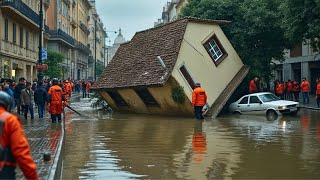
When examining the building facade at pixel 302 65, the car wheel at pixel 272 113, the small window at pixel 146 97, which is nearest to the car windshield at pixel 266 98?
the car wheel at pixel 272 113

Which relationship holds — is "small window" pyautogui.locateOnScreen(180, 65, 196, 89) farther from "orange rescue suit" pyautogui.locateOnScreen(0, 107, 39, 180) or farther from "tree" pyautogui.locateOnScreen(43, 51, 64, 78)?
"tree" pyautogui.locateOnScreen(43, 51, 64, 78)

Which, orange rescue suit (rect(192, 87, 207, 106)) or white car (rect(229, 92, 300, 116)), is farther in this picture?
white car (rect(229, 92, 300, 116))

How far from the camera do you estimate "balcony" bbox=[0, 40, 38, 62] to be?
33.8 metres

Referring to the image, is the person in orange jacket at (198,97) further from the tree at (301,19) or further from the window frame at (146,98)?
the tree at (301,19)

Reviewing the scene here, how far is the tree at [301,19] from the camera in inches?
826

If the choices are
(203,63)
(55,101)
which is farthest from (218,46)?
(55,101)

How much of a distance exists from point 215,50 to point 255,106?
365 centimetres

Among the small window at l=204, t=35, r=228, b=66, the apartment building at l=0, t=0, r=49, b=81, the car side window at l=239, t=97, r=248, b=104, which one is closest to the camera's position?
the car side window at l=239, t=97, r=248, b=104

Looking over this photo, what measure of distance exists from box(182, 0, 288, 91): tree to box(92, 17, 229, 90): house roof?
457 centimetres

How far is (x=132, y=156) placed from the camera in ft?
35.1

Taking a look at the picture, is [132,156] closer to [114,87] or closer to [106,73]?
[114,87]

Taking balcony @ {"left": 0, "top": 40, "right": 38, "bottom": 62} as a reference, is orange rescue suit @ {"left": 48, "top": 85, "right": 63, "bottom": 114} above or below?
below

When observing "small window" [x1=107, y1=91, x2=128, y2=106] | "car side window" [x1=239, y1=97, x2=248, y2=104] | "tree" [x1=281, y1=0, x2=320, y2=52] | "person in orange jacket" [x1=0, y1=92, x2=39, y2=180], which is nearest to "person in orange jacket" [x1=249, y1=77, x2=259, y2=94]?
"car side window" [x1=239, y1=97, x2=248, y2=104]

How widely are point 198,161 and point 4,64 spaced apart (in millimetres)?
26318
